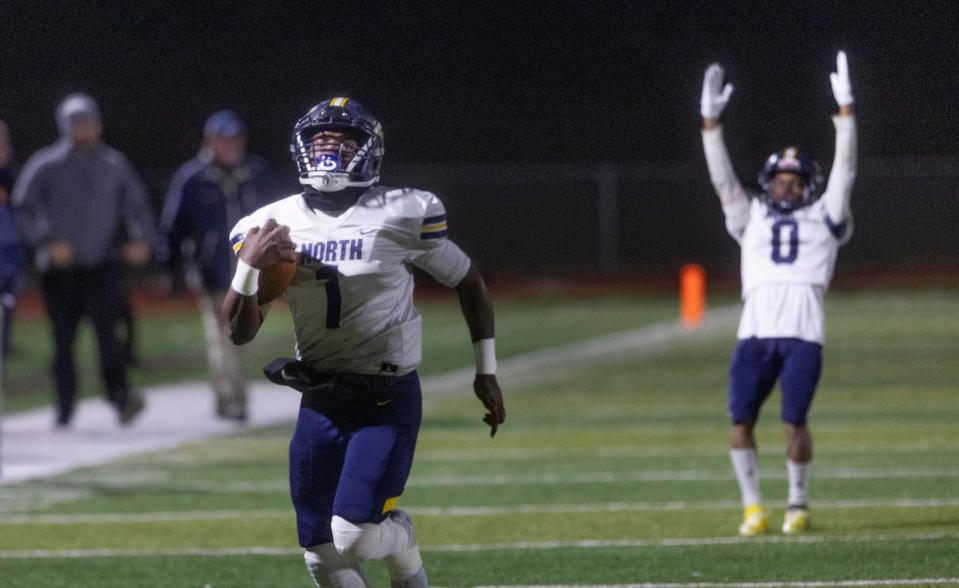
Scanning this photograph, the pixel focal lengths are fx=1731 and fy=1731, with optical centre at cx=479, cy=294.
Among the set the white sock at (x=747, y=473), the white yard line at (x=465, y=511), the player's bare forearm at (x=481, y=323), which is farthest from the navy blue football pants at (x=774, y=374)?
the player's bare forearm at (x=481, y=323)

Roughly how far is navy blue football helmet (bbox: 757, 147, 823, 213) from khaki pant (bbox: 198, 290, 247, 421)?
5.30 m

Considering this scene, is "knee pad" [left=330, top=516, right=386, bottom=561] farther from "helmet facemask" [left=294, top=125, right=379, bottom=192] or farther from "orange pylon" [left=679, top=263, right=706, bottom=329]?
"orange pylon" [left=679, top=263, right=706, bottom=329]

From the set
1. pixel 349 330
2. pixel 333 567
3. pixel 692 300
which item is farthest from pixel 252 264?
pixel 692 300

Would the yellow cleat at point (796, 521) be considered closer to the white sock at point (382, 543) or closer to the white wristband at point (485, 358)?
the white wristband at point (485, 358)

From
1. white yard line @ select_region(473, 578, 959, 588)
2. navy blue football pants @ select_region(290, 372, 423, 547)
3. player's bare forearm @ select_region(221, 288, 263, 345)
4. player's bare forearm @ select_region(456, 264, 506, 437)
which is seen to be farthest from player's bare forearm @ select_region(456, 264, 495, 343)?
white yard line @ select_region(473, 578, 959, 588)

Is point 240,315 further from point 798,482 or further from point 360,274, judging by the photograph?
point 798,482

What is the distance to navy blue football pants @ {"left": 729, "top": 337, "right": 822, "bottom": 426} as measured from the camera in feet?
24.2

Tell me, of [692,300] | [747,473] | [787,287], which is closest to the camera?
[747,473]

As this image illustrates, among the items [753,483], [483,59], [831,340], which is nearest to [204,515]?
[753,483]

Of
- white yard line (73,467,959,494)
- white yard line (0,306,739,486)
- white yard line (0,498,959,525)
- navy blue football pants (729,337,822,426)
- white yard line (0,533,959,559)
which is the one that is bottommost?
white yard line (0,306,739,486)

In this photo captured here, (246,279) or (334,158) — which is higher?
(334,158)

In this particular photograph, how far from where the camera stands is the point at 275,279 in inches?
200

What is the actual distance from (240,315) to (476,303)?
853mm

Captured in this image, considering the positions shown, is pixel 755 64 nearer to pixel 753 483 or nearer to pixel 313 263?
pixel 753 483
